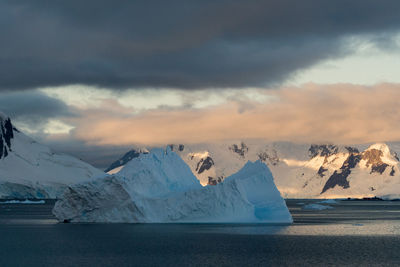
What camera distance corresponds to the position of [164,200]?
83.1 meters

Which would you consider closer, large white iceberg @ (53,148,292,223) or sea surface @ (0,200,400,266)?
sea surface @ (0,200,400,266)

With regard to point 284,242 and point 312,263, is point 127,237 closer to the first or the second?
point 284,242

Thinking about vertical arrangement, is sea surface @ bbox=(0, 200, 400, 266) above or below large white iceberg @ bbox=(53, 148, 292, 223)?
below

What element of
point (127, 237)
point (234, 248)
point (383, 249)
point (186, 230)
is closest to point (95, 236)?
point (127, 237)

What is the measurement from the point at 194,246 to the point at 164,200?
22.9 meters

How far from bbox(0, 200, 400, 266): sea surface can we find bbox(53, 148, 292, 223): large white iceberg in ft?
5.09

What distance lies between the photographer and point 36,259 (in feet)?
169

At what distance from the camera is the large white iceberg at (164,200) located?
82312mm

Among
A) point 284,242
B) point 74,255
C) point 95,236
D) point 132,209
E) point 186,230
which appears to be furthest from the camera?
point 132,209

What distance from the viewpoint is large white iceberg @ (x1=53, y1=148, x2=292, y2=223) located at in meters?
82.3

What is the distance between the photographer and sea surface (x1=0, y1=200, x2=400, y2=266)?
167ft

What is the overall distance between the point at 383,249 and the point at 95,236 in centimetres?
2815

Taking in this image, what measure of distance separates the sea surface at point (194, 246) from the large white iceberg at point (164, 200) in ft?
5.09

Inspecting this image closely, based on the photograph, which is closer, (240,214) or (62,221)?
(240,214)
